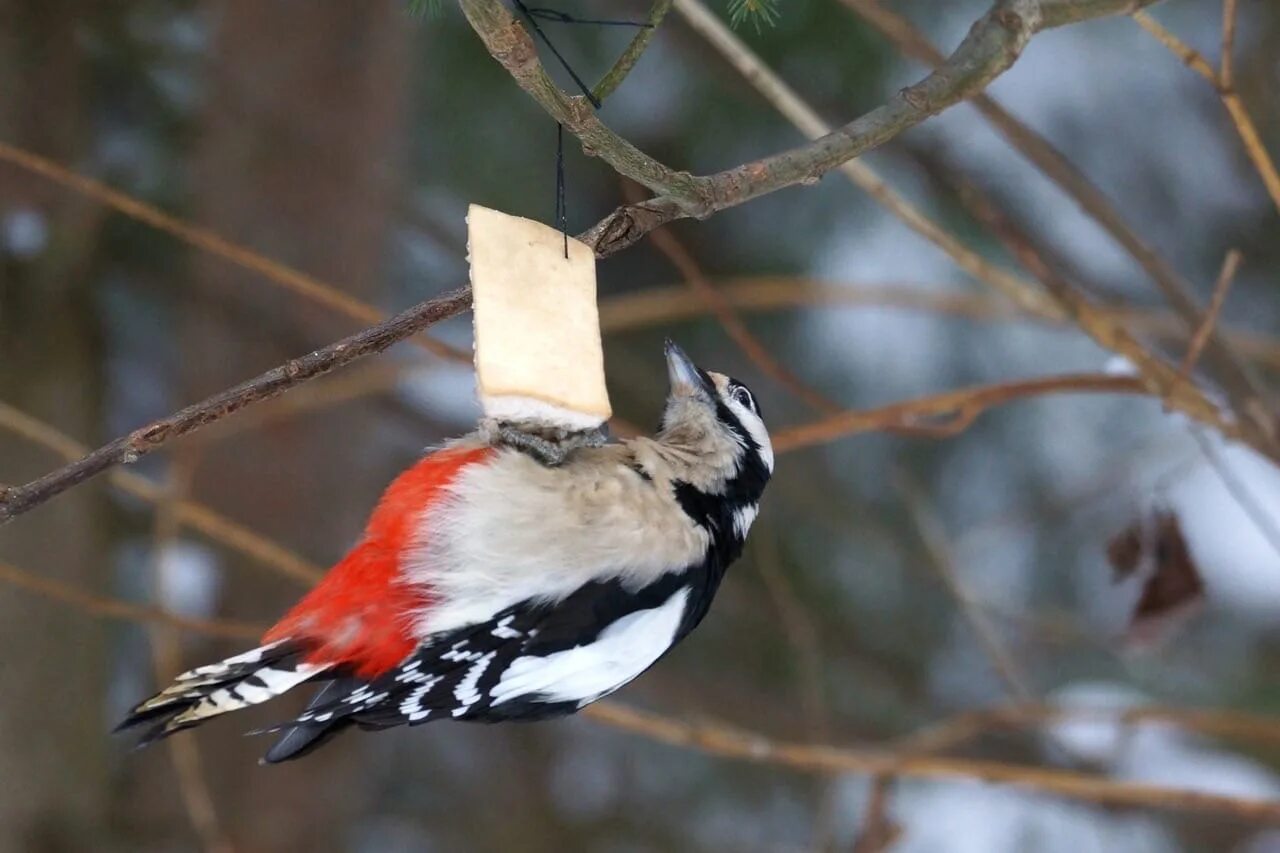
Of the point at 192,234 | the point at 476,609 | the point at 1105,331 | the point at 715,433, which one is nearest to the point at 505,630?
the point at 476,609

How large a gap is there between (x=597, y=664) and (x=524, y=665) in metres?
0.10

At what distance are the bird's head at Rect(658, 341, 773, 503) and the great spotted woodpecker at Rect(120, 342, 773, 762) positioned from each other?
178 mm

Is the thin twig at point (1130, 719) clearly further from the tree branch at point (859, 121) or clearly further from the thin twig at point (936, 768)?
the tree branch at point (859, 121)

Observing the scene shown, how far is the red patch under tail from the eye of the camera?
184 centimetres

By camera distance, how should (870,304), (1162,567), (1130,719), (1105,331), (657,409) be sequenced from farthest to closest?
(657,409)
(870,304)
(1130,719)
(1162,567)
(1105,331)

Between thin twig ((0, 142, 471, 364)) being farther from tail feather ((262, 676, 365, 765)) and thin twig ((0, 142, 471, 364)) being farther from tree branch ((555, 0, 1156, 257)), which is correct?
tree branch ((555, 0, 1156, 257))

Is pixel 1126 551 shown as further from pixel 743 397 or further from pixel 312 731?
pixel 312 731

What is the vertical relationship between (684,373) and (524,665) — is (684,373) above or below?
above

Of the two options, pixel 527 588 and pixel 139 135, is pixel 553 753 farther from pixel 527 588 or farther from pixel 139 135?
pixel 527 588

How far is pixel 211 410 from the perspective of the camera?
1.41 m

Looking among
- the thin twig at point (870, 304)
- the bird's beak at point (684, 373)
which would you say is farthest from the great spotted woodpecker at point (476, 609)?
the thin twig at point (870, 304)

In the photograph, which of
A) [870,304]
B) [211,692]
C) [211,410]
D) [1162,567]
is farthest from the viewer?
[870,304]

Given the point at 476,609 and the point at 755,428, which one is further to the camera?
the point at 755,428

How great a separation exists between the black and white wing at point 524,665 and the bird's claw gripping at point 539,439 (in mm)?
173
